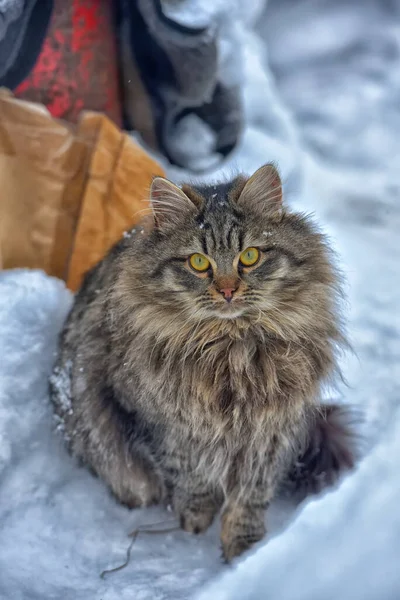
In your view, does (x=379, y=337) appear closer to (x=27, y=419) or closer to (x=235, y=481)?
(x=235, y=481)

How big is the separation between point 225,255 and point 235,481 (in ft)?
2.01

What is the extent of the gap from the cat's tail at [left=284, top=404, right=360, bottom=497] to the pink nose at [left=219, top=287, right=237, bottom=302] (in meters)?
0.49

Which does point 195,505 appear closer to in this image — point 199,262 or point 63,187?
point 199,262

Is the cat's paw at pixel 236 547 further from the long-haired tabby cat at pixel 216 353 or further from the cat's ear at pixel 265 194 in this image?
the cat's ear at pixel 265 194

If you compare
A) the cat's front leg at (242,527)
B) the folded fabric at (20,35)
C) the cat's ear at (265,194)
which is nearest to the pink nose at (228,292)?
the cat's ear at (265,194)

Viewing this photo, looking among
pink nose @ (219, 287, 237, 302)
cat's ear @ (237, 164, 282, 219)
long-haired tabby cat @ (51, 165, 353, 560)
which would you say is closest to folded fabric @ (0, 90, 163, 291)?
long-haired tabby cat @ (51, 165, 353, 560)

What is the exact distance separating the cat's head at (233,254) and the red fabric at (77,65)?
0.79 m

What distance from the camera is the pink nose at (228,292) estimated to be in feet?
4.27

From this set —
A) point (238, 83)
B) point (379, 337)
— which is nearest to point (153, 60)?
point (238, 83)

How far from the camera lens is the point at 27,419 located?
5.43 ft

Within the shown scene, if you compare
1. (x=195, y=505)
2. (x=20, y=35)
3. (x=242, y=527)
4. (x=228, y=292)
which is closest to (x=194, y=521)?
(x=195, y=505)

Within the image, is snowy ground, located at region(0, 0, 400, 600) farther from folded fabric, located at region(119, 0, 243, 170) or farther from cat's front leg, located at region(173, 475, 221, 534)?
folded fabric, located at region(119, 0, 243, 170)

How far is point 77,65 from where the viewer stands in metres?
2.07

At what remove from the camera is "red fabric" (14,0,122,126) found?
1936mm
